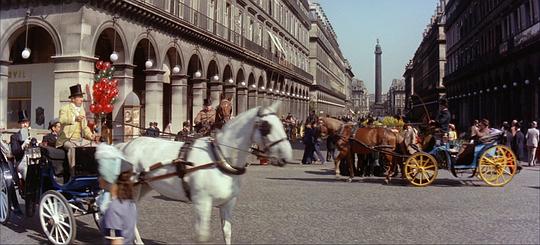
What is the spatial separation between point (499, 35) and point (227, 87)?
78.1 feet

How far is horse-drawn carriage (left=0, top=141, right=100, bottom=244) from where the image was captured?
243 inches

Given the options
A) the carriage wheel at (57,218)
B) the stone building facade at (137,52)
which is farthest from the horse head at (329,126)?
the carriage wheel at (57,218)

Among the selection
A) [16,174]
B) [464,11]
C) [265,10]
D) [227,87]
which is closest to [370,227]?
[16,174]

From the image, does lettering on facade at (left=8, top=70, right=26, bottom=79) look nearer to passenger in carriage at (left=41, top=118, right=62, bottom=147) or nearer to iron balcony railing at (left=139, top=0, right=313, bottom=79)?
iron balcony railing at (left=139, top=0, right=313, bottom=79)

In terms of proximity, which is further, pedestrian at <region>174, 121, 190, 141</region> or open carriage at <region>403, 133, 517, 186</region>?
open carriage at <region>403, 133, 517, 186</region>

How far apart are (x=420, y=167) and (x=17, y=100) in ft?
56.8

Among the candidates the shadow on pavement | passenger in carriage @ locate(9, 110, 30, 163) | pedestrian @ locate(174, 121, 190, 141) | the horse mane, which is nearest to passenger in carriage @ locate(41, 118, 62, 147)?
passenger in carriage @ locate(9, 110, 30, 163)

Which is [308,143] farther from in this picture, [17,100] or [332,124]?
[17,100]

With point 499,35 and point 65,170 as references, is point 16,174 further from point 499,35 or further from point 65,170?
point 499,35

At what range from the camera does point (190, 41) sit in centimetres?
2511

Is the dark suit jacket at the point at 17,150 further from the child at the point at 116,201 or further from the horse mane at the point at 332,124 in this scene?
the horse mane at the point at 332,124

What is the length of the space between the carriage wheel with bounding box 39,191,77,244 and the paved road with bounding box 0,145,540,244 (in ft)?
1.46

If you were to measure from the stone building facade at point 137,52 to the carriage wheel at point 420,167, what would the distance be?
7.80 metres

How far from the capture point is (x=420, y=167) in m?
12.0
